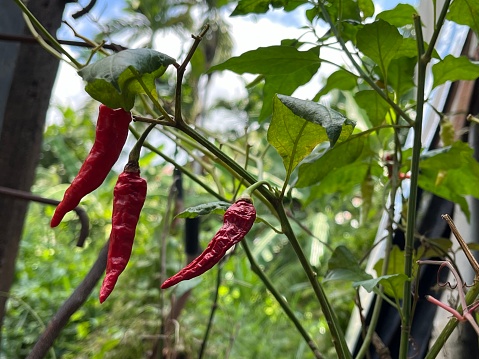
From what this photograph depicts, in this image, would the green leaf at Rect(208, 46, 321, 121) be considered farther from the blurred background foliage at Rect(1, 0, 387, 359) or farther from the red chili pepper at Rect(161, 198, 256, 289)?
the blurred background foliage at Rect(1, 0, 387, 359)

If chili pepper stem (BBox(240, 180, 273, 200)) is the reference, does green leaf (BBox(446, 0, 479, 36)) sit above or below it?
above

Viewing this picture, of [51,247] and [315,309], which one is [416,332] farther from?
[51,247]

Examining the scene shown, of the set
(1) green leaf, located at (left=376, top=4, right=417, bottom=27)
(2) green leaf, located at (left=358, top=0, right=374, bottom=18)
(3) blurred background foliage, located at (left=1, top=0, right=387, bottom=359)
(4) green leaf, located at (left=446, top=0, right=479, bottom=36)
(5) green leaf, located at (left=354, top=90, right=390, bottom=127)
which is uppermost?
(2) green leaf, located at (left=358, top=0, right=374, bottom=18)

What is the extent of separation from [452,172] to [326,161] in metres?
0.17

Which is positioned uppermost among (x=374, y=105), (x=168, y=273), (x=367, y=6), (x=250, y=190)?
(x=367, y=6)

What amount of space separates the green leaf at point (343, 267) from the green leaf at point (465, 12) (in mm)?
231

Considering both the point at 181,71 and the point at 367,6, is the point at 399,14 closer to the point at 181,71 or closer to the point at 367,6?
the point at 367,6

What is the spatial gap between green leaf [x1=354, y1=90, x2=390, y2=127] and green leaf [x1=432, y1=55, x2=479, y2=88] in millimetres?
56

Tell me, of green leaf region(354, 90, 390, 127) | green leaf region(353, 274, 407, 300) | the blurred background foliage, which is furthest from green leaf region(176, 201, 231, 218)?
the blurred background foliage

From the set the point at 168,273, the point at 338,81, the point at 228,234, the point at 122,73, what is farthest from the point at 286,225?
the point at 168,273

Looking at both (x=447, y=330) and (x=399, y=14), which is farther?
(x=399, y=14)

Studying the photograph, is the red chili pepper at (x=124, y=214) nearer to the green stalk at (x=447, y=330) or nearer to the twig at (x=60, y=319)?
the twig at (x=60, y=319)

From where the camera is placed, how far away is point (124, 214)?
43 centimetres

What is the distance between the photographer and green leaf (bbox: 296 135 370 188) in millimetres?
523
